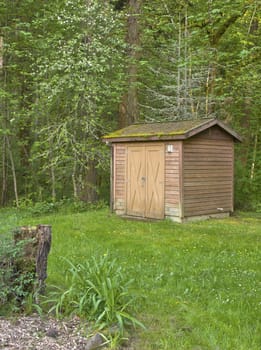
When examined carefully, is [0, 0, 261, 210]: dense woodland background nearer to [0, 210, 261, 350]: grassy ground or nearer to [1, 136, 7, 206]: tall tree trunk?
[1, 136, 7, 206]: tall tree trunk

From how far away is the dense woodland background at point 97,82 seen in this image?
36.7ft

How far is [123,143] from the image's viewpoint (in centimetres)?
1077

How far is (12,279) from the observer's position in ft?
12.6

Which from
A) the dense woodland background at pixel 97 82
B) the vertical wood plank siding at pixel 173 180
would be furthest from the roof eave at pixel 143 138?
the dense woodland background at pixel 97 82

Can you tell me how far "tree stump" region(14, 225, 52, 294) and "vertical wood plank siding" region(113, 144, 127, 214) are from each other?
6885mm

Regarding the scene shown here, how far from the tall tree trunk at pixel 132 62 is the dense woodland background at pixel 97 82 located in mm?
30

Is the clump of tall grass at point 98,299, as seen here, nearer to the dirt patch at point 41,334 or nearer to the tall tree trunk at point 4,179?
the dirt patch at point 41,334

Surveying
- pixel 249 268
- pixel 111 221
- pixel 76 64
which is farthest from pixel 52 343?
pixel 76 64

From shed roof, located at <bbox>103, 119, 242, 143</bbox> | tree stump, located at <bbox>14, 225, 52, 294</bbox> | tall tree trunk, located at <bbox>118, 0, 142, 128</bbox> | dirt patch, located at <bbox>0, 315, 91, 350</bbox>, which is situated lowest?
dirt patch, located at <bbox>0, 315, 91, 350</bbox>

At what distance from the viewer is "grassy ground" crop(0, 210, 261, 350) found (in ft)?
11.5

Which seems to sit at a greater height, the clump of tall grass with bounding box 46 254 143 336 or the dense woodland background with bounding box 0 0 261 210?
the dense woodland background with bounding box 0 0 261 210

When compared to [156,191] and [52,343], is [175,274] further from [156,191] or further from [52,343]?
[156,191]

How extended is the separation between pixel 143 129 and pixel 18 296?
7.42m

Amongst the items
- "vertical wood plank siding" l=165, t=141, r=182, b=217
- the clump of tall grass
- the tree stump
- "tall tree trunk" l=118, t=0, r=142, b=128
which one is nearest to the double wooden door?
"vertical wood plank siding" l=165, t=141, r=182, b=217
